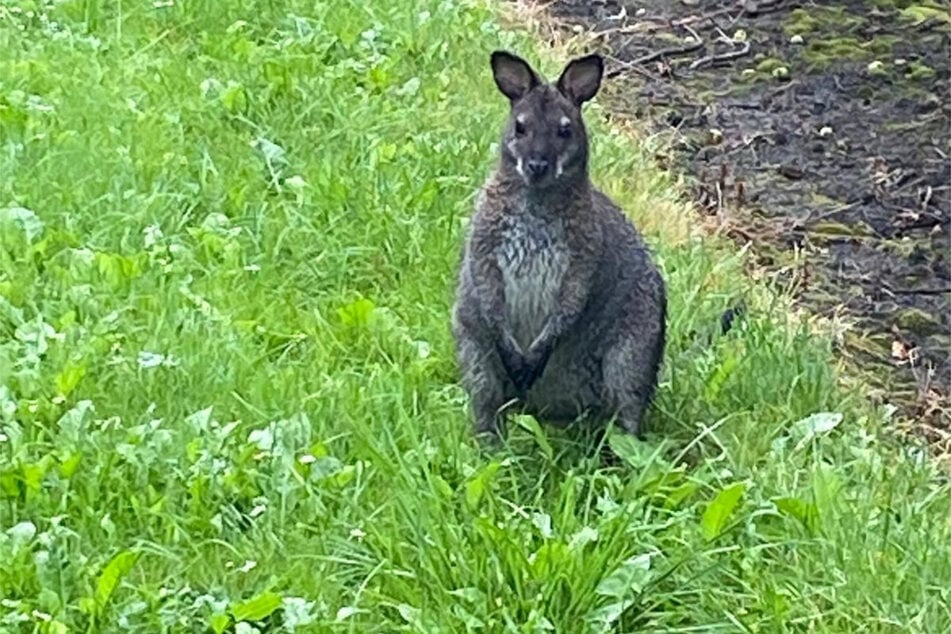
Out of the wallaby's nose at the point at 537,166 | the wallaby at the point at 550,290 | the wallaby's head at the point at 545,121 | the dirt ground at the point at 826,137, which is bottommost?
the dirt ground at the point at 826,137

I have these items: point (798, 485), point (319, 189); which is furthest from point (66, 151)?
point (798, 485)

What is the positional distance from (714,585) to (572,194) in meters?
1.23

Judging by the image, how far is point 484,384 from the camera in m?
4.82

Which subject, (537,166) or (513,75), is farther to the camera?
(513,75)

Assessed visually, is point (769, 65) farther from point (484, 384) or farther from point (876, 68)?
point (484, 384)

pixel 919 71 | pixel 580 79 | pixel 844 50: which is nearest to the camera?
pixel 580 79

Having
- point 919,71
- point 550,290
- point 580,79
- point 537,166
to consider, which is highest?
point 580,79

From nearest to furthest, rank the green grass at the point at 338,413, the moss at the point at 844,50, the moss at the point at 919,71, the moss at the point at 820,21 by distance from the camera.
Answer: the green grass at the point at 338,413 < the moss at the point at 919,71 < the moss at the point at 844,50 < the moss at the point at 820,21

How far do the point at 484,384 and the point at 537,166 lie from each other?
0.55m

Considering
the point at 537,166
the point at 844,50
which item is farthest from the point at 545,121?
the point at 844,50

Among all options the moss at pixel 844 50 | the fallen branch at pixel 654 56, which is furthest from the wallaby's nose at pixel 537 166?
the moss at pixel 844 50

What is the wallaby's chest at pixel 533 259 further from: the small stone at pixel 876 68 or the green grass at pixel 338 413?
the small stone at pixel 876 68

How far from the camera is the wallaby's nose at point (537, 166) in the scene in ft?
15.7

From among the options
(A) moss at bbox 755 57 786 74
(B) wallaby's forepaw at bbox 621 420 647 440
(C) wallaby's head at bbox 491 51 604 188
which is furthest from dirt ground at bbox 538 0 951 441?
(C) wallaby's head at bbox 491 51 604 188
